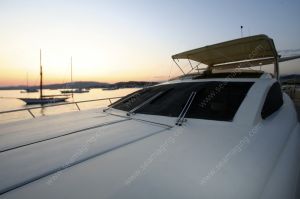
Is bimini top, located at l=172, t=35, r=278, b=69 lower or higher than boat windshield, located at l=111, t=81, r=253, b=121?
higher

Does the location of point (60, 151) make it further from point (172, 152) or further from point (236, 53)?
point (236, 53)

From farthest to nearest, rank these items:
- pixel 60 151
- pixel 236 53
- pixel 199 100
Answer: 1. pixel 236 53
2. pixel 199 100
3. pixel 60 151

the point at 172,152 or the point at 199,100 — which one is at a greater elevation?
the point at 199,100

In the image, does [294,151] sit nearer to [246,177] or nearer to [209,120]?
[209,120]

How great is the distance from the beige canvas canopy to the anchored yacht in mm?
1076

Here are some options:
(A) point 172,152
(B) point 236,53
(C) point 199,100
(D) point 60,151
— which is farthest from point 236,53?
(D) point 60,151


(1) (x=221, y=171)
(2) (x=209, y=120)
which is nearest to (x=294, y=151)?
(2) (x=209, y=120)

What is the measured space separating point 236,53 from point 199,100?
2.47 m

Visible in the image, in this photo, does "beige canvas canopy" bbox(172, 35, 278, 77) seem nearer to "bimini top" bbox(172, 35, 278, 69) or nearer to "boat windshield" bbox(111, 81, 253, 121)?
"bimini top" bbox(172, 35, 278, 69)

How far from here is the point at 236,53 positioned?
15.9 ft

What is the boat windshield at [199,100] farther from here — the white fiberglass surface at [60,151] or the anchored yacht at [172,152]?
the white fiberglass surface at [60,151]

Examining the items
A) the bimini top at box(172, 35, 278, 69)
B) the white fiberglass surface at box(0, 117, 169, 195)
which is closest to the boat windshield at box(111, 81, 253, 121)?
the white fiberglass surface at box(0, 117, 169, 195)

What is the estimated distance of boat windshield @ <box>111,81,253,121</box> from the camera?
266cm

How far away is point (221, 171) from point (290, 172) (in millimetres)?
776
